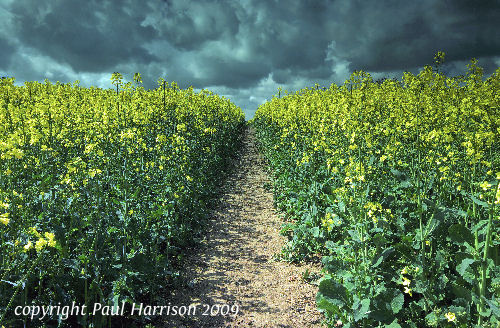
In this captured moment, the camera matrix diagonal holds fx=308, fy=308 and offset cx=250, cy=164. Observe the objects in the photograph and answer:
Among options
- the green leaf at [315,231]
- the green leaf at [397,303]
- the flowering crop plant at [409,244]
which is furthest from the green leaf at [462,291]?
the green leaf at [315,231]

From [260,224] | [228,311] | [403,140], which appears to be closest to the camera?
[228,311]

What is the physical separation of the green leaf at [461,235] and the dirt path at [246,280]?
81.0 inches

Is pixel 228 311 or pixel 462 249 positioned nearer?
pixel 462 249

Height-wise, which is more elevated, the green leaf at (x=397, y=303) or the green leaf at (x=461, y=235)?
the green leaf at (x=461, y=235)

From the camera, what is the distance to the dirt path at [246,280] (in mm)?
4383

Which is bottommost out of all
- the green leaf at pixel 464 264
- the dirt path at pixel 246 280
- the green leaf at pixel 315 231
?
the dirt path at pixel 246 280

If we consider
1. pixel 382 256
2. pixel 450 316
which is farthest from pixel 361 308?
pixel 450 316

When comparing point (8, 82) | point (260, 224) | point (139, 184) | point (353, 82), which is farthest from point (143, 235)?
point (353, 82)

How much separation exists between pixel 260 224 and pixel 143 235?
145 inches

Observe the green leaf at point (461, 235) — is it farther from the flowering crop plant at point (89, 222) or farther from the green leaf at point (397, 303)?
the flowering crop plant at point (89, 222)

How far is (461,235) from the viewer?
3.52 m

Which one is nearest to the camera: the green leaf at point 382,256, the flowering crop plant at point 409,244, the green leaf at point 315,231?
the flowering crop plant at point 409,244

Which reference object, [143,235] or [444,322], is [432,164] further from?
[143,235]

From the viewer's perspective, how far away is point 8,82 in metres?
9.12
